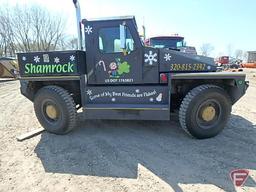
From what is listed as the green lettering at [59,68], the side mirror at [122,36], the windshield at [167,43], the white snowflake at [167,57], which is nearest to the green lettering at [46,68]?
the green lettering at [59,68]

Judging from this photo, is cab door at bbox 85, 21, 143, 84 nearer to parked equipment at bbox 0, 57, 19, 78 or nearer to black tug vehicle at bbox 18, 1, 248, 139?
black tug vehicle at bbox 18, 1, 248, 139

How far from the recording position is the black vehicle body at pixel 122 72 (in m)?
5.29

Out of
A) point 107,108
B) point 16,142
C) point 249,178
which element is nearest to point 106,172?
point 107,108

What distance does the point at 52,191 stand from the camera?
3598 mm

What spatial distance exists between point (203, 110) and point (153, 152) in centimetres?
137

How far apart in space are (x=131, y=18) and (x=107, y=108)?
1.92 meters

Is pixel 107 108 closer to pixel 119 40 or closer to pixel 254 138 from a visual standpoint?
pixel 119 40

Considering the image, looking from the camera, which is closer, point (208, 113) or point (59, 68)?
point (208, 113)

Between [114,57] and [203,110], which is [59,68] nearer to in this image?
[114,57]

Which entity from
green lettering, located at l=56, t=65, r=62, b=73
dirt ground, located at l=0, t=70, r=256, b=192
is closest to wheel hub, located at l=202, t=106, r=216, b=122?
dirt ground, located at l=0, t=70, r=256, b=192

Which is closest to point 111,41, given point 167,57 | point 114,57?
point 114,57

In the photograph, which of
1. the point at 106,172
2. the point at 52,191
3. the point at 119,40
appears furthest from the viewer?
→ the point at 119,40

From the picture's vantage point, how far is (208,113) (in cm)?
519

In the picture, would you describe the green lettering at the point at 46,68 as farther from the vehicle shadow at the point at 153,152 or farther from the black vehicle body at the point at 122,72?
the vehicle shadow at the point at 153,152
